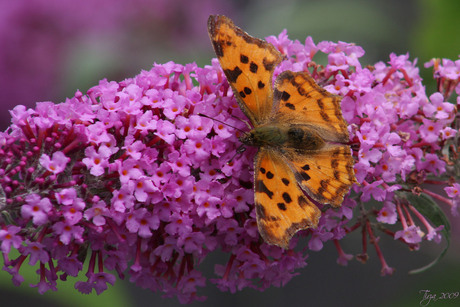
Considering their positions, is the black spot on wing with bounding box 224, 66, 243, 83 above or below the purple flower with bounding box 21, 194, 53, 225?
above

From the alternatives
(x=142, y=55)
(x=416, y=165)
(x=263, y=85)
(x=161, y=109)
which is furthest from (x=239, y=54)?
(x=142, y=55)

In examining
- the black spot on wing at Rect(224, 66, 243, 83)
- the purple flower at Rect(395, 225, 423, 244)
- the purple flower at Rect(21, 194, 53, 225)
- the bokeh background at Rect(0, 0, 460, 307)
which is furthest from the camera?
the bokeh background at Rect(0, 0, 460, 307)

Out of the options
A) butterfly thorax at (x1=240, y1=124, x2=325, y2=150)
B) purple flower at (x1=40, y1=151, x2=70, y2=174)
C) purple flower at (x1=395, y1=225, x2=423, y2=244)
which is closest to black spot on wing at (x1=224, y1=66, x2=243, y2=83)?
butterfly thorax at (x1=240, y1=124, x2=325, y2=150)

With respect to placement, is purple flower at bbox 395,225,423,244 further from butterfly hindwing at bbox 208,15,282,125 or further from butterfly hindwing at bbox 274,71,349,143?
butterfly hindwing at bbox 208,15,282,125

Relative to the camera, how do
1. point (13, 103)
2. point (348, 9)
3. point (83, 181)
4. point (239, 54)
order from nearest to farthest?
1. point (83, 181)
2. point (239, 54)
3. point (348, 9)
4. point (13, 103)

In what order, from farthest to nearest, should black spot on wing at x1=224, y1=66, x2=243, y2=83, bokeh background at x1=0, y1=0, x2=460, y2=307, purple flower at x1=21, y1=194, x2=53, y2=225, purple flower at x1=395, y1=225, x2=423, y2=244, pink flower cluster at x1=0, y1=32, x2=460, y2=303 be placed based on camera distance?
1. bokeh background at x1=0, y1=0, x2=460, y2=307
2. purple flower at x1=395, y1=225, x2=423, y2=244
3. black spot on wing at x1=224, y1=66, x2=243, y2=83
4. pink flower cluster at x1=0, y1=32, x2=460, y2=303
5. purple flower at x1=21, y1=194, x2=53, y2=225

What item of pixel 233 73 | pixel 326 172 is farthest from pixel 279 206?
pixel 233 73

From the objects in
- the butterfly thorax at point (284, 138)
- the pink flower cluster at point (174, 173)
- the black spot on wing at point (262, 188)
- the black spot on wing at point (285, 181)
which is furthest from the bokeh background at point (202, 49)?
the black spot on wing at point (262, 188)

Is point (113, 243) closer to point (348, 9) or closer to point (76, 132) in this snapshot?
point (76, 132)
